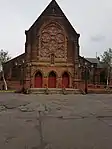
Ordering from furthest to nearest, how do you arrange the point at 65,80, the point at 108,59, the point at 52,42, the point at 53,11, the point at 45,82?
the point at 108,59
the point at 53,11
the point at 52,42
the point at 65,80
the point at 45,82

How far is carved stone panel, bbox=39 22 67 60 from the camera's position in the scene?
138 ft

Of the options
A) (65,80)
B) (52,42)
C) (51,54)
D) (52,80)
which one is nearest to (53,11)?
(52,42)

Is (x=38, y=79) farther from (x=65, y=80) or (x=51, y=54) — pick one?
(x=51, y=54)

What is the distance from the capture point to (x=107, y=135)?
7.89 metres

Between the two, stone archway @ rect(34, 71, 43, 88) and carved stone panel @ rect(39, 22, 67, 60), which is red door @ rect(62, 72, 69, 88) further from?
stone archway @ rect(34, 71, 43, 88)

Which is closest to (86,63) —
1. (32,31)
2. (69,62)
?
(69,62)

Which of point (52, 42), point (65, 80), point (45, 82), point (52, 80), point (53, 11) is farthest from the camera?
point (53, 11)

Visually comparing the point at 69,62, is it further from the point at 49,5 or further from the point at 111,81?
the point at 111,81

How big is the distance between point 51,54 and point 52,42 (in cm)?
227

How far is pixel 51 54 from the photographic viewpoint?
1656 inches

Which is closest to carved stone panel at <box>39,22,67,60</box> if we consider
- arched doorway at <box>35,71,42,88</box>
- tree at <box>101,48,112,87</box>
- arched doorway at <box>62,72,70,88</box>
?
arched doorway at <box>35,71,42,88</box>

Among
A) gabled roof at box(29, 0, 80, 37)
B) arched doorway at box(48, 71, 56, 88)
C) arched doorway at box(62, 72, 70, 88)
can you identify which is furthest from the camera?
gabled roof at box(29, 0, 80, 37)

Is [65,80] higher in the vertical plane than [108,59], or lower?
lower

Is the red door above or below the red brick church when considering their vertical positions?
below
